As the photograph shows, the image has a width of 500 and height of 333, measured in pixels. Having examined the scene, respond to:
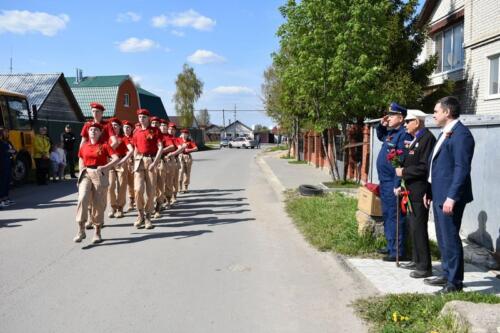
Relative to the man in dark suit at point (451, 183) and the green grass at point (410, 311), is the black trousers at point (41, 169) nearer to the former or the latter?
the green grass at point (410, 311)

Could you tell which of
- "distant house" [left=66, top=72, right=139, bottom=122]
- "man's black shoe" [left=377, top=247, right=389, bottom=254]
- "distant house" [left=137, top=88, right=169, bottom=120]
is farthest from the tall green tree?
"man's black shoe" [left=377, top=247, right=389, bottom=254]

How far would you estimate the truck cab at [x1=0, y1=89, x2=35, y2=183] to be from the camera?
14.9m

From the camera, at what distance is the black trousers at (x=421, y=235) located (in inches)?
213

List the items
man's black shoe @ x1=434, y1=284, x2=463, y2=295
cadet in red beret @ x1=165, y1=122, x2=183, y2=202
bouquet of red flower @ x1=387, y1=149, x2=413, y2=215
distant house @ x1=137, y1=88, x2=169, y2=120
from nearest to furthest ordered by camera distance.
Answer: man's black shoe @ x1=434, y1=284, x2=463, y2=295
bouquet of red flower @ x1=387, y1=149, x2=413, y2=215
cadet in red beret @ x1=165, y1=122, x2=183, y2=202
distant house @ x1=137, y1=88, x2=169, y2=120

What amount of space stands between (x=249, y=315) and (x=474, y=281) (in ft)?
8.56

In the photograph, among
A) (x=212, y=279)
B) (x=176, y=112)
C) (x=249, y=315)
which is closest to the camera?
(x=249, y=315)

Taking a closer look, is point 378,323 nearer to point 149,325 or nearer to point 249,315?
point 249,315

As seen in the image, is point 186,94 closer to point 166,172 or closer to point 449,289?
point 166,172

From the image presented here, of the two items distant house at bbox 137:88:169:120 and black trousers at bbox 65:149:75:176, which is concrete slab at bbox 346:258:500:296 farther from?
distant house at bbox 137:88:169:120

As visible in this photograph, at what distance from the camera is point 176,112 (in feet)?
219

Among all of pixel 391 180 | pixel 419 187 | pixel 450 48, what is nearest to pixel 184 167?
pixel 391 180

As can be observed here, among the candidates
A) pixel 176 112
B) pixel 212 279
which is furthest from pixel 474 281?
pixel 176 112

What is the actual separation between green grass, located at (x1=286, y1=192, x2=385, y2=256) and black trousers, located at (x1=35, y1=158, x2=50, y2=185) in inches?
327

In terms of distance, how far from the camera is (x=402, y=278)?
213 inches
